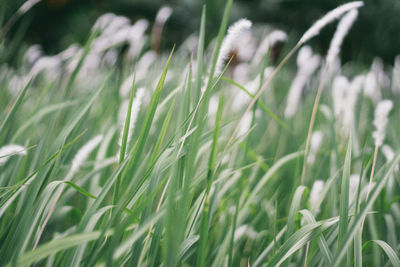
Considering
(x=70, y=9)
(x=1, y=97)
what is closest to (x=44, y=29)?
(x=70, y=9)

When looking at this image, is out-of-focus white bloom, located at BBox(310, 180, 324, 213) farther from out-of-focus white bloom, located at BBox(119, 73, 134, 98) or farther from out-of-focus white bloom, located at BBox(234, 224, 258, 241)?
out-of-focus white bloom, located at BBox(119, 73, 134, 98)

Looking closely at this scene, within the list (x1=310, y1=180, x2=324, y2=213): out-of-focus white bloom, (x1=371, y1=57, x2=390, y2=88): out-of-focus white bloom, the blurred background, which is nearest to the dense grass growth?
(x1=310, y1=180, x2=324, y2=213): out-of-focus white bloom

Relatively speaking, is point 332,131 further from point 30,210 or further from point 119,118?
point 30,210

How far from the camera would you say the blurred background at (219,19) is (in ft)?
16.1

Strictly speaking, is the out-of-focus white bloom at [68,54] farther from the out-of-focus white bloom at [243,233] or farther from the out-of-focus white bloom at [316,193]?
the out-of-focus white bloom at [316,193]

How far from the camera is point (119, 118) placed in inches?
53.9

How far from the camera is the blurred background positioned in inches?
193

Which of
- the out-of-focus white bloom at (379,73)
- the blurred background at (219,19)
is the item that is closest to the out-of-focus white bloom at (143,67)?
the out-of-focus white bloom at (379,73)

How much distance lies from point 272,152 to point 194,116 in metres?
1.04

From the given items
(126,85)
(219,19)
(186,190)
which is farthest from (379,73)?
(219,19)

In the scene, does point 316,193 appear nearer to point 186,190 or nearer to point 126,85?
point 186,190

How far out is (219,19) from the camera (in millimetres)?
5387

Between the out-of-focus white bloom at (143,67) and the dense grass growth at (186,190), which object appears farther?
the out-of-focus white bloom at (143,67)

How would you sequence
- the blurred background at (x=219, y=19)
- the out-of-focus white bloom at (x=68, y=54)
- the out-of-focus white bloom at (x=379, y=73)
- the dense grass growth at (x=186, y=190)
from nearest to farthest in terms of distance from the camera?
the dense grass growth at (x=186, y=190) → the out-of-focus white bloom at (x=68, y=54) → the out-of-focus white bloom at (x=379, y=73) → the blurred background at (x=219, y=19)
